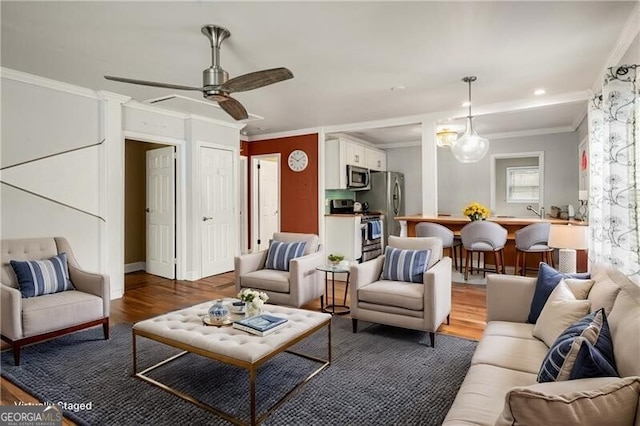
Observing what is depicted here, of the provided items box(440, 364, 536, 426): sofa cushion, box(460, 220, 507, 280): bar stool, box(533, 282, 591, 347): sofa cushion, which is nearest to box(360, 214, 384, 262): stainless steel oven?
box(460, 220, 507, 280): bar stool

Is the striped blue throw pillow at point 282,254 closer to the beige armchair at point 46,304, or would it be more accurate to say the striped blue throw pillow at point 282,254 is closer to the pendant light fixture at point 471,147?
the beige armchair at point 46,304

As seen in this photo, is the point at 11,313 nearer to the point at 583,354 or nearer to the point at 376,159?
the point at 583,354

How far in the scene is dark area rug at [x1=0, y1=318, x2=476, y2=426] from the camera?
202 centimetres

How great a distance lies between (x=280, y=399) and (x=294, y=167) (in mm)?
4879

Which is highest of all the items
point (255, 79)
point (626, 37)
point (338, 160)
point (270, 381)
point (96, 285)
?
point (626, 37)

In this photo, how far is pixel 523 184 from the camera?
805 cm

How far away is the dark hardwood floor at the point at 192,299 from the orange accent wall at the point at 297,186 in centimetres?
152

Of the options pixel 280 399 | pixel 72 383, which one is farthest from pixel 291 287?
pixel 72 383

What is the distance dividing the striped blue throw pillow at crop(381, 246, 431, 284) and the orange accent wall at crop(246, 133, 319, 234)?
304cm

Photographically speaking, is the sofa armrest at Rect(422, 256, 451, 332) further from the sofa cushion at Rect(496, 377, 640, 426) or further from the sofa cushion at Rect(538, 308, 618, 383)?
the sofa cushion at Rect(496, 377, 640, 426)

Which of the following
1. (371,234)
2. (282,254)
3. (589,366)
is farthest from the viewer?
(371,234)

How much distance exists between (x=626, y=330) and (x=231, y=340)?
1845mm

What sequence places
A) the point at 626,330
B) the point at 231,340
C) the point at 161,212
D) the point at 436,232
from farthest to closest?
1. the point at 161,212
2. the point at 436,232
3. the point at 231,340
4. the point at 626,330

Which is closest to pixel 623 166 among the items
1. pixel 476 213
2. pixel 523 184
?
pixel 476 213
